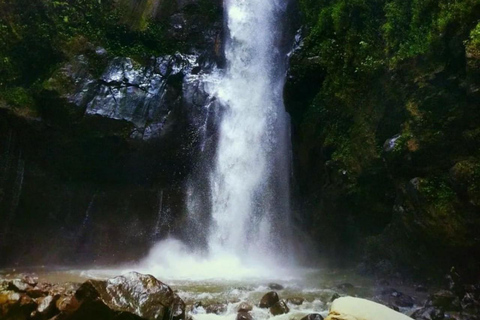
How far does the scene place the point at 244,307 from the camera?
8.05m

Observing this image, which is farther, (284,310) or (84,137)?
(84,137)

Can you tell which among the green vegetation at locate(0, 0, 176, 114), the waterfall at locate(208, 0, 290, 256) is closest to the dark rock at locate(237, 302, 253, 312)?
the waterfall at locate(208, 0, 290, 256)

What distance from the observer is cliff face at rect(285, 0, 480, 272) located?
28.5 feet

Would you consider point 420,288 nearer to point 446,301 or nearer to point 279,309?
point 446,301

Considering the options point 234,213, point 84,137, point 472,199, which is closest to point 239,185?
point 234,213

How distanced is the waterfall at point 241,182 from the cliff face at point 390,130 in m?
1.28

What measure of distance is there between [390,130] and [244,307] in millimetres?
6260

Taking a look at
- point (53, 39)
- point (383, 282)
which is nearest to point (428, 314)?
point (383, 282)

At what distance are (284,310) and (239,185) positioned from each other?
7396 mm

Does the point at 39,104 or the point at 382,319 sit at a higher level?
the point at 39,104

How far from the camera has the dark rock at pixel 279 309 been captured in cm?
793

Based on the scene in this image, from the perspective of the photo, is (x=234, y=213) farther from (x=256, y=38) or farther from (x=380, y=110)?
(x=256, y=38)

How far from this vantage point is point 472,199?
804 centimetres

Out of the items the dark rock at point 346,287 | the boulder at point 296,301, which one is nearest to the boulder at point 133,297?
the boulder at point 296,301
